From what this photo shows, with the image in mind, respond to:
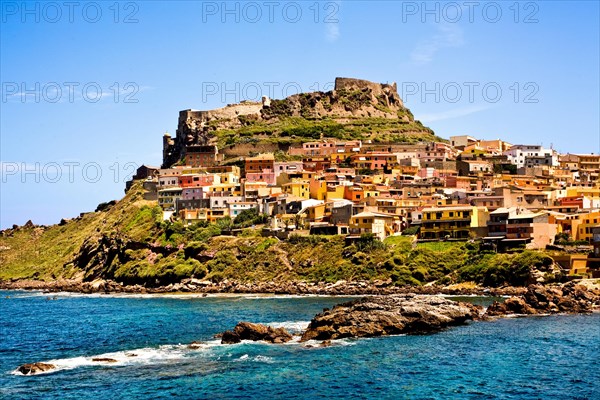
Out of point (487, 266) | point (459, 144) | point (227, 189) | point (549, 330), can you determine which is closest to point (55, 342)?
point (549, 330)

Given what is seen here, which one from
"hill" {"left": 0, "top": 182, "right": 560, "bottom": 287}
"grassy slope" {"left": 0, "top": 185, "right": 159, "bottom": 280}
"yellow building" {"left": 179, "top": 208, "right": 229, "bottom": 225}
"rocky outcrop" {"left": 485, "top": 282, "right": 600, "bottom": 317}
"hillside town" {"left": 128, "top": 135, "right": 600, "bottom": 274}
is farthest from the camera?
"grassy slope" {"left": 0, "top": 185, "right": 159, "bottom": 280}

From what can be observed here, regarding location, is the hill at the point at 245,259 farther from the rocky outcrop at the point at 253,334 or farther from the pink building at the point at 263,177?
the rocky outcrop at the point at 253,334

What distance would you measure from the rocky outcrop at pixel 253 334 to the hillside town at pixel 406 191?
2938 cm

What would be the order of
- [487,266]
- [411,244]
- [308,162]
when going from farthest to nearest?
[308,162] → [411,244] → [487,266]

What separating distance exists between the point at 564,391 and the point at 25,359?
88.9ft

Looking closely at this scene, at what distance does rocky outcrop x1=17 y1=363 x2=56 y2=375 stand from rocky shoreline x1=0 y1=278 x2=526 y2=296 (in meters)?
Answer: 32.4

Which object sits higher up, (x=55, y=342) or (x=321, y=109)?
(x=321, y=109)

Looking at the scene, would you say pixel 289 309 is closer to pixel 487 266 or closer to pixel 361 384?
pixel 487 266

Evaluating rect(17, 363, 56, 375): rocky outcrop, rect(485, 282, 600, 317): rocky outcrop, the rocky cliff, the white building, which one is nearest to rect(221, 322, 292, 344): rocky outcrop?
rect(17, 363, 56, 375): rocky outcrop

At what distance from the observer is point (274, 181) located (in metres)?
97.6

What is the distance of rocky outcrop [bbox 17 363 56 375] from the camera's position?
36250 millimetres

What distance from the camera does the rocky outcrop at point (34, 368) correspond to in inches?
1427

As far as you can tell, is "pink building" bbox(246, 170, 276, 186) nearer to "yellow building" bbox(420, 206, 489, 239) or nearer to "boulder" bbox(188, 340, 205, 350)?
"yellow building" bbox(420, 206, 489, 239)

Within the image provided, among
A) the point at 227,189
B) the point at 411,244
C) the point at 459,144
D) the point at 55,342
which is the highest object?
the point at 459,144
